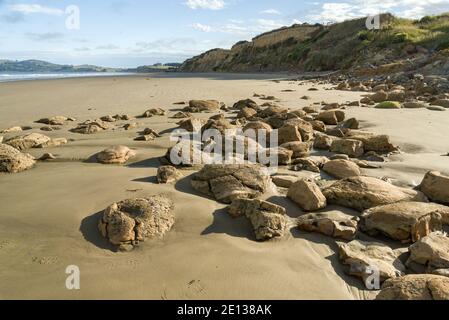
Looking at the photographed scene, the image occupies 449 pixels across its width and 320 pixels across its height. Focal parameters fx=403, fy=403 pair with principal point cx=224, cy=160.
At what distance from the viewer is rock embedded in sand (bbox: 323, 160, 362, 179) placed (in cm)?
374

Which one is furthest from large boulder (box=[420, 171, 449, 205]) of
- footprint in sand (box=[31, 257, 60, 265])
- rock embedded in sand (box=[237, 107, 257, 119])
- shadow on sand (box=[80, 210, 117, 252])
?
rock embedded in sand (box=[237, 107, 257, 119])

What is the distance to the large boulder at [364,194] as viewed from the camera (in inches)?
120

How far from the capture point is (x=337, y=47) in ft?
96.9

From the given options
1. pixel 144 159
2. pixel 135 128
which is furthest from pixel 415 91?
pixel 144 159

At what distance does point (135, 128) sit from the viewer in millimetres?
6129

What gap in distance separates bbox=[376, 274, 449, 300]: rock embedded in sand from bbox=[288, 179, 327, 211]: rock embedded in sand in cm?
100

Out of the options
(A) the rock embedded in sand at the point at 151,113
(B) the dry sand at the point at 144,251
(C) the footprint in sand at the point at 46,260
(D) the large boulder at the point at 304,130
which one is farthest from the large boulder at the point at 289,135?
(A) the rock embedded in sand at the point at 151,113

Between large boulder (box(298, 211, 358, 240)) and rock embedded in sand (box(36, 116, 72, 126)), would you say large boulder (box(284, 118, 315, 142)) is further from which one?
rock embedded in sand (box(36, 116, 72, 126))

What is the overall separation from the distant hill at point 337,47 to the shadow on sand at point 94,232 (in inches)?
657

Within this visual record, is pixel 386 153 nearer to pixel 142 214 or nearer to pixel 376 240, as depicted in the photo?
pixel 376 240

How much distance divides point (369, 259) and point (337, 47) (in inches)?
1163

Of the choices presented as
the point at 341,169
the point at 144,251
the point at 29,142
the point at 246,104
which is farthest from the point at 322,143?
the point at 246,104

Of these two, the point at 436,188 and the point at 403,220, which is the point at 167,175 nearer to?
the point at 403,220

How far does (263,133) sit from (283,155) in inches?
36.5
